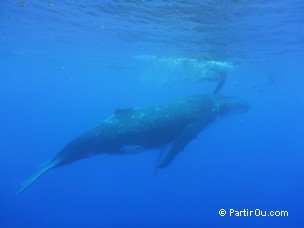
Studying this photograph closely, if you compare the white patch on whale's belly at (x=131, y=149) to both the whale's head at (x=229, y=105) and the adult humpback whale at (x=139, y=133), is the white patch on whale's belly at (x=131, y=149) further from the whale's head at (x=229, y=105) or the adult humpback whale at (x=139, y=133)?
the whale's head at (x=229, y=105)

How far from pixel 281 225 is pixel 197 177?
12.8m

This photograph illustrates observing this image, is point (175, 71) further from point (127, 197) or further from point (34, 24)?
point (34, 24)

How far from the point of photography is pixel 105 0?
51.3 feet

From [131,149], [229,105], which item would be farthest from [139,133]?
[229,105]

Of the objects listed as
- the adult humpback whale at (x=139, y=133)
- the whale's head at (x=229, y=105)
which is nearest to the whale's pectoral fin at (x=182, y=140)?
the adult humpback whale at (x=139, y=133)

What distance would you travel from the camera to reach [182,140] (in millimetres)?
13172

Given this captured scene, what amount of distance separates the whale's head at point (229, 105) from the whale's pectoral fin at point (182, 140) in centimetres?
166

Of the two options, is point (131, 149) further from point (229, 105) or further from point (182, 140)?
point (229, 105)

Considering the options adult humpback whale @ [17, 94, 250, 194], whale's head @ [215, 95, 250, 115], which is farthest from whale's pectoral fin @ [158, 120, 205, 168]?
whale's head @ [215, 95, 250, 115]

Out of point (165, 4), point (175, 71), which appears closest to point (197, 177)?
point (175, 71)

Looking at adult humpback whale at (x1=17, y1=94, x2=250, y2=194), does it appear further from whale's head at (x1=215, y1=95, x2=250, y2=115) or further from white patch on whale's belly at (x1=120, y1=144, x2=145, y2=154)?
whale's head at (x1=215, y1=95, x2=250, y2=115)

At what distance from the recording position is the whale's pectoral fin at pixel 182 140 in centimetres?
1280

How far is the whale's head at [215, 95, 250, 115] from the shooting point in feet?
49.6

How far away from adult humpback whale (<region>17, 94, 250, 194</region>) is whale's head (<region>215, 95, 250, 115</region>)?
4.95ft
